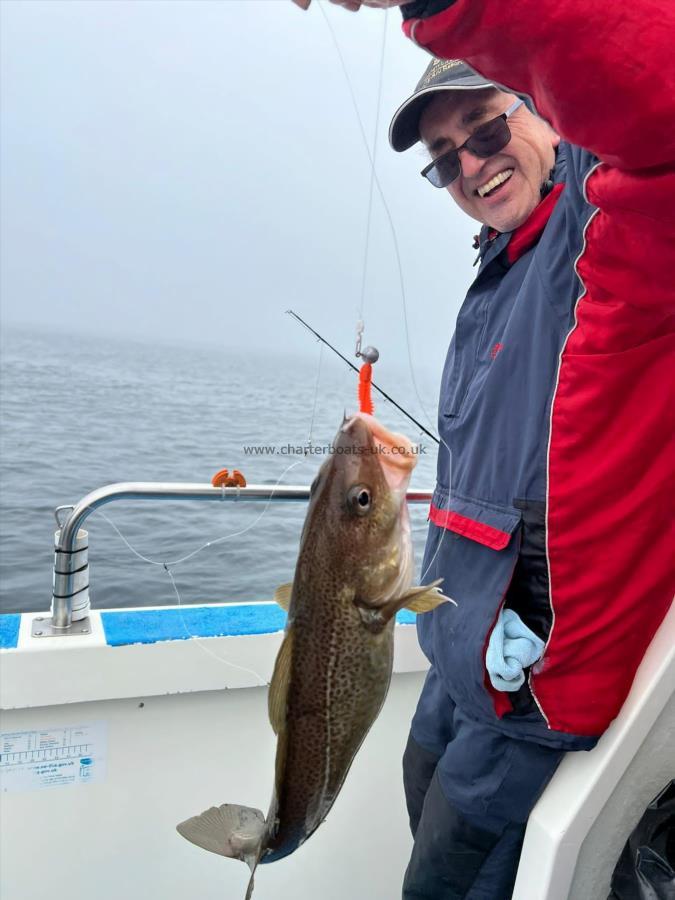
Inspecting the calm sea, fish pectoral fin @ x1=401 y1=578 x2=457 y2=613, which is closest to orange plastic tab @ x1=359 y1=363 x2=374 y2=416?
fish pectoral fin @ x1=401 y1=578 x2=457 y2=613

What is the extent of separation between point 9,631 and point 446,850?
1.89m

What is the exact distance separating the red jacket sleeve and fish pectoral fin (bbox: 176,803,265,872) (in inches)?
62.9

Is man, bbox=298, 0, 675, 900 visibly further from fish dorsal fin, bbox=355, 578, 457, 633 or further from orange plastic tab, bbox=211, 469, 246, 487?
orange plastic tab, bbox=211, 469, 246, 487

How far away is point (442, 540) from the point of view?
7.01ft

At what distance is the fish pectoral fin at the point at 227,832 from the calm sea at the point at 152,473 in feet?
4.48

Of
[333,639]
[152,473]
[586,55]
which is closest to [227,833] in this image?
[333,639]

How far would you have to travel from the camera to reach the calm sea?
320 inches

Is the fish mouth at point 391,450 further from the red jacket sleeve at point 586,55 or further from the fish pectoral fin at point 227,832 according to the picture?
the fish pectoral fin at point 227,832

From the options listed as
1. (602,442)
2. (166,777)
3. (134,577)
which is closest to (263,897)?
(166,777)

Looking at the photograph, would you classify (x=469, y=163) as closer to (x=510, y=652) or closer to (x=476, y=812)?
(x=510, y=652)

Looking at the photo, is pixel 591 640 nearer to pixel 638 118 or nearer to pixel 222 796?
pixel 638 118

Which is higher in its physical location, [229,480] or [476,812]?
[229,480]

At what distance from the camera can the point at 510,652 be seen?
1830mm

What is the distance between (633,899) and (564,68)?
2.06 metres
